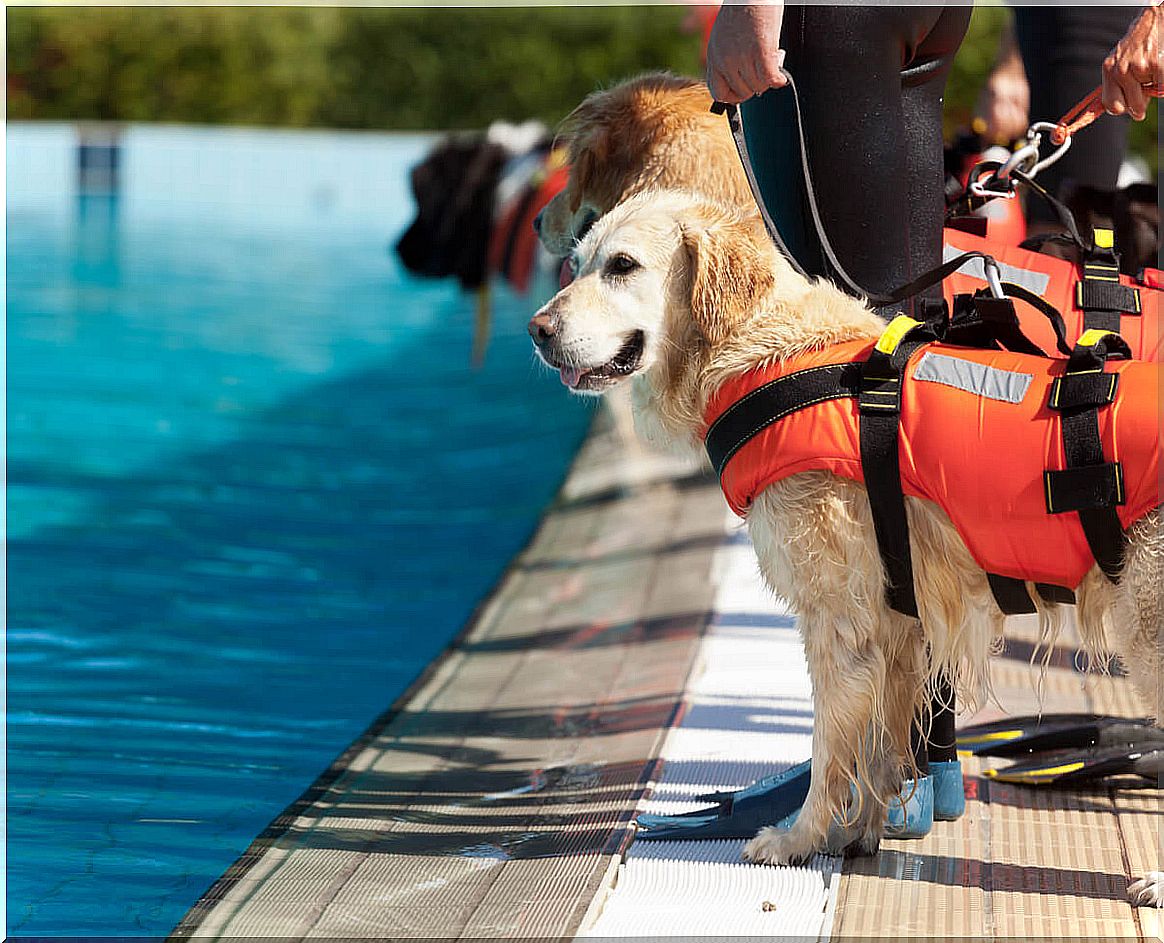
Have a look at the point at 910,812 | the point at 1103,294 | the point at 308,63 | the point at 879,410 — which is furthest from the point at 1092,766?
the point at 308,63

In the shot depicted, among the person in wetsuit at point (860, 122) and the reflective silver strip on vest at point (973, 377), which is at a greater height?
the person in wetsuit at point (860, 122)

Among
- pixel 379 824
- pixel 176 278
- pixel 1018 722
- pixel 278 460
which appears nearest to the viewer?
pixel 379 824

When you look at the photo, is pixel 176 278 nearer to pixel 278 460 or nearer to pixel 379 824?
pixel 278 460

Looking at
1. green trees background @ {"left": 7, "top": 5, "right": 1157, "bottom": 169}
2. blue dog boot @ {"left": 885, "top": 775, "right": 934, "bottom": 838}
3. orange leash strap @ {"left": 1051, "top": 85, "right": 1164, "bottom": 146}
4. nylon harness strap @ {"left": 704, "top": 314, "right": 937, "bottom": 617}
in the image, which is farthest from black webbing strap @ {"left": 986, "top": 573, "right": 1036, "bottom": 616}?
green trees background @ {"left": 7, "top": 5, "right": 1157, "bottom": 169}

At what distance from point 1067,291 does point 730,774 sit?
1.17 m

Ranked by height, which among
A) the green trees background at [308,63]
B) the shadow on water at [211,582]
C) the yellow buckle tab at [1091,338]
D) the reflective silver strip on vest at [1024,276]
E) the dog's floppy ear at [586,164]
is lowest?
the shadow on water at [211,582]

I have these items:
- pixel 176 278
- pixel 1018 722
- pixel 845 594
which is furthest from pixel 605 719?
pixel 176 278

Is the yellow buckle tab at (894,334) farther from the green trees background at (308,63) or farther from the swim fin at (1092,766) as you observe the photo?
the green trees background at (308,63)

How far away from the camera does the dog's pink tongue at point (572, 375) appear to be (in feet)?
8.13

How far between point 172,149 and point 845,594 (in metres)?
17.4

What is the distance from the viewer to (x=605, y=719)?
10.8 feet

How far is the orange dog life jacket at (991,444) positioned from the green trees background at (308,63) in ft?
52.5

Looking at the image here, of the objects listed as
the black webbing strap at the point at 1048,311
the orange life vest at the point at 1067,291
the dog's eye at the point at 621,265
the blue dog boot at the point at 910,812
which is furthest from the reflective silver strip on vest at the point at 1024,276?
the blue dog boot at the point at 910,812

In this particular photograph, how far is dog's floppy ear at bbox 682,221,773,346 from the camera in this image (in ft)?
7.77
